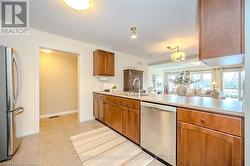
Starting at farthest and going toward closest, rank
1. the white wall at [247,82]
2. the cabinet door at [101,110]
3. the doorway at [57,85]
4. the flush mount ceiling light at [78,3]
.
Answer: the doorway at [57,85], the cabinet door at [101,110], the flush mount ceiling light at [78,3], the white wall at [247,82]

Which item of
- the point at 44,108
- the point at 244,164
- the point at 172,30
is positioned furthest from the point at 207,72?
the point at 44,108

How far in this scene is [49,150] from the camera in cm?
205

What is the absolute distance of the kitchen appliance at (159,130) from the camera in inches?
63.2

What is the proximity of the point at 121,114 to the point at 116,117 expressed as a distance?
0.76 feet

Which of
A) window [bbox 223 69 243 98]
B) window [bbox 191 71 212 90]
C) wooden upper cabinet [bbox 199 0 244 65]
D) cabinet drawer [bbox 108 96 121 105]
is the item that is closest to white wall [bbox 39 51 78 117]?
cabinet drawer [bbox 108 96 121 105]

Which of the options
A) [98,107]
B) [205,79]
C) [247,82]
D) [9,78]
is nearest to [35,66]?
[9,78]

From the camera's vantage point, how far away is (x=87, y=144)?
2.26 m

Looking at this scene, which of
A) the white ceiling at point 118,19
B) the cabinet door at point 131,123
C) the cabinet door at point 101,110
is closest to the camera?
the white ceiling at point 118,19

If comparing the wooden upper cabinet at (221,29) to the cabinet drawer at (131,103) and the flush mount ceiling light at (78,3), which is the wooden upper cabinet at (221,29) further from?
the flush mount ceiling light at (78,3)

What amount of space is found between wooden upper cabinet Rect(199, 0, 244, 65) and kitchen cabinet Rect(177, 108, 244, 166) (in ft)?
2.01

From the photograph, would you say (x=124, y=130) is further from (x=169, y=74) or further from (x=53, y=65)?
(x=169, y=74)

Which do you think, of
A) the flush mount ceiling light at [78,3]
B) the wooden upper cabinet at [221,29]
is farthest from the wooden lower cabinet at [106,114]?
the wooden upper cabinet at [221,29]

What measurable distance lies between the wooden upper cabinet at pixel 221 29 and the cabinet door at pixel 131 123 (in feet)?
4.59

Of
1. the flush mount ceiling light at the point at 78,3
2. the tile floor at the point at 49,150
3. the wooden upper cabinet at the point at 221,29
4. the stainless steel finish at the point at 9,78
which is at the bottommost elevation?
the tile floor at the point at 49,150
